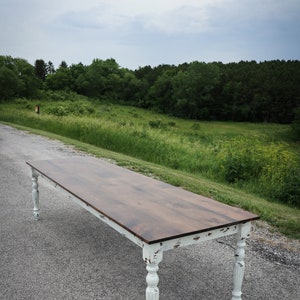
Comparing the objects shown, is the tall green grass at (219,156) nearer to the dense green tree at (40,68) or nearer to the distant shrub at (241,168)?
the distant shrub at (241,168)

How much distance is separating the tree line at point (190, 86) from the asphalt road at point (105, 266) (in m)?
43.6

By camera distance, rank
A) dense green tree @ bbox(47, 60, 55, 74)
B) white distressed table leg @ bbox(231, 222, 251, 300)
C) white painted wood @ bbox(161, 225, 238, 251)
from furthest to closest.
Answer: dense green tree @ bbox(47, 60, 55, 74) → white distressed table leg @ bbox(231, 222, 251, 300) → white painted wood @ bbox(161, 225, 238, 251)

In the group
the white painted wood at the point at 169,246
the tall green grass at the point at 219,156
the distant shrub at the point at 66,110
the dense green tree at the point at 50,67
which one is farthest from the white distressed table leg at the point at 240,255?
the dense green tree at the point at 50,67

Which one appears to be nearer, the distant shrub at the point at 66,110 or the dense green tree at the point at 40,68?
the distant shrub at the point at 66,110

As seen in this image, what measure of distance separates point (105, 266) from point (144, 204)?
0.98m

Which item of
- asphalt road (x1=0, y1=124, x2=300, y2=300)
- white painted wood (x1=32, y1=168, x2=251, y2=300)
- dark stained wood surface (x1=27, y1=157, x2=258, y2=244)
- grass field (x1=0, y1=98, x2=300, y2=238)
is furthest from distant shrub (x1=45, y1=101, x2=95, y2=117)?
white painted wood (x1=32, y1=168, x2=251, y2=300)

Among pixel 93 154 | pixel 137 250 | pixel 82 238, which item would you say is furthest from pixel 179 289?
pixel 93 154

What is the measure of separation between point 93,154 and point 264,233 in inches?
269

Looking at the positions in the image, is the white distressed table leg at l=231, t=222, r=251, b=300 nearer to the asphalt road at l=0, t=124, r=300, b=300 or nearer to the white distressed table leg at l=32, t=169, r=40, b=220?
the asphalt road at l=0, t=124, r=300, b=300

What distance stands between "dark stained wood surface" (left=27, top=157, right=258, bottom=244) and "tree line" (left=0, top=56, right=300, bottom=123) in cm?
4395

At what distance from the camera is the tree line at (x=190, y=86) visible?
5803 cm

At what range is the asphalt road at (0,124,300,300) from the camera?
310 centimetres

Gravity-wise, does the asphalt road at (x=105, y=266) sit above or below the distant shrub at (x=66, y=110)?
above

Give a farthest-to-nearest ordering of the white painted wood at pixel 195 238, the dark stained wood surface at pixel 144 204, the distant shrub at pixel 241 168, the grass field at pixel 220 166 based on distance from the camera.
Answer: the distant shrub at pixel 241 168, the grass field at pixel 220 166, the dark stained wood surface at pixel 144 204, the white painted wood at pixel 195 238
